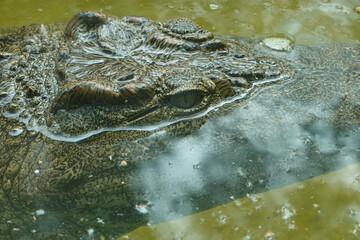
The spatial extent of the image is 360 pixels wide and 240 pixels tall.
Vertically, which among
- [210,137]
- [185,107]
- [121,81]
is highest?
[121,81]

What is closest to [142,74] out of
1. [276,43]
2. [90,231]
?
[90,231]

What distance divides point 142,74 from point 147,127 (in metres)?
0.44

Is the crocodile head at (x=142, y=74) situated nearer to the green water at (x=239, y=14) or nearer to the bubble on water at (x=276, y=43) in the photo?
the bubble on water at (x=276, y=43)

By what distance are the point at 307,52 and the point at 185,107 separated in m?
1.66

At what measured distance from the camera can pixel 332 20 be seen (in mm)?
5223

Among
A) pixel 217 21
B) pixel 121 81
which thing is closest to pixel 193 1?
pixel 217 21

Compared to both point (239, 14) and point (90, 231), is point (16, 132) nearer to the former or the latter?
point (90, 231)

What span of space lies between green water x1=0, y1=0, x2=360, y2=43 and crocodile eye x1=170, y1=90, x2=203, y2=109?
2.29 meters

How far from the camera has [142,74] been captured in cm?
296

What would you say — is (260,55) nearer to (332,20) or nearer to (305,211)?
(305,211)

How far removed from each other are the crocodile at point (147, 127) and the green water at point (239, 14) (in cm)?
175

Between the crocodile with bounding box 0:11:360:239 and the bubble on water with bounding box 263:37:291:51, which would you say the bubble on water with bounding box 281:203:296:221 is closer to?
the crocodile with bounding box 0:11:360:239

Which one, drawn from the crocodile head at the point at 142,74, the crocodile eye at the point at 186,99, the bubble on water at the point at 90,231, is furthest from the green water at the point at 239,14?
the bubble on water at the point at 90,231

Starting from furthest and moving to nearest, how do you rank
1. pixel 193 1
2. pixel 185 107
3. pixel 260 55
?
pixel 193 1 < pixel 260 55 < pixel 185 107
